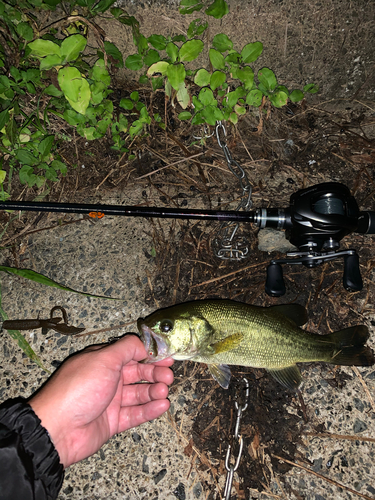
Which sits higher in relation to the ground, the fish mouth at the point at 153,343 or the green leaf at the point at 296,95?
the green leaf at the point at 296,95

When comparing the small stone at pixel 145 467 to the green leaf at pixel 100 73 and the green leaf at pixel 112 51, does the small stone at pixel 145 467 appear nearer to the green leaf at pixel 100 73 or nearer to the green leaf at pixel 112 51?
the green leaf at pixel 100 73

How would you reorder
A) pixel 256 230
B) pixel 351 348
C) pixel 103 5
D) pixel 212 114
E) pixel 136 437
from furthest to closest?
pixel 212 114, pixel 256 230, pixel 103 5, pixel 136 437, pixel 351 348

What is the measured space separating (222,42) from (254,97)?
2.14ft

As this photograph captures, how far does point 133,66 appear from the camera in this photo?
11.5 ft

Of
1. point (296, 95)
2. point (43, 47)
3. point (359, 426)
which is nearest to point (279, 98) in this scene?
point (296, 95)

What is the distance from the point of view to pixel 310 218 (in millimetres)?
2559

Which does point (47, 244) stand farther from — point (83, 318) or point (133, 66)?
point (133, 66)

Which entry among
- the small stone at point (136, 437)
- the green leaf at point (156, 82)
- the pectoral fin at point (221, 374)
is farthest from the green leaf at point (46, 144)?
the small stone at point (136, 437)

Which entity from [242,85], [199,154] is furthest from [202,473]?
[242,85]

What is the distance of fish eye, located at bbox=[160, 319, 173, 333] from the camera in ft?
8.76

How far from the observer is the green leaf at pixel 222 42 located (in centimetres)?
323

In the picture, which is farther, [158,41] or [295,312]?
[158,41]

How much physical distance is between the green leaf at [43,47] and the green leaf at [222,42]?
1593 mm

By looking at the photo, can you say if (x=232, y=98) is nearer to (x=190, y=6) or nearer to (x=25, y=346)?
(x=190, y=6)
